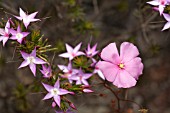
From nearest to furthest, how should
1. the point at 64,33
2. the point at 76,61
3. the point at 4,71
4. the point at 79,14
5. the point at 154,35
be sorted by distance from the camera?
the point at 76,61 < the point at 79,14 < the point at 64,33 < the point at 4,71 < the point at 154,35

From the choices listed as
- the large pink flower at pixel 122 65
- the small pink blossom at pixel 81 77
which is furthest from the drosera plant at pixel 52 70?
the small pink blossom at pixel 81 77

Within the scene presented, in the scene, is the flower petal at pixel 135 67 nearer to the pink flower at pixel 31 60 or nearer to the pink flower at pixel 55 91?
the pink flower at pixel 55 91

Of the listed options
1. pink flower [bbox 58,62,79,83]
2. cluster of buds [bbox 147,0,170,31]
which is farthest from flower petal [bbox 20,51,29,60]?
cluster of buds [bbox 147,0,170,31]

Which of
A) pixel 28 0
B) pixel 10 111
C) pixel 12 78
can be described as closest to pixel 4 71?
pixel 12 78

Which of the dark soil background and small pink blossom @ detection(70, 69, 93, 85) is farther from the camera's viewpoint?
the dark soil background

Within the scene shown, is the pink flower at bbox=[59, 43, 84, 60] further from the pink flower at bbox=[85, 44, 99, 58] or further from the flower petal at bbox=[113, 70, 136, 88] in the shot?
the flower petal at bbox=[113, 70, 136, 88]

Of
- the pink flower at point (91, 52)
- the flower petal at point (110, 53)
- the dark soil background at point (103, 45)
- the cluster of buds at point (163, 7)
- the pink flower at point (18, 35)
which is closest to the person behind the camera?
the pink flower at point (18, 35)

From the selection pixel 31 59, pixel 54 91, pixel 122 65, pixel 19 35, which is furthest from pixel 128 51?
pixel 19 35

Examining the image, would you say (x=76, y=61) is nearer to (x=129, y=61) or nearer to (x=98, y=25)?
(x=129, y=61)
